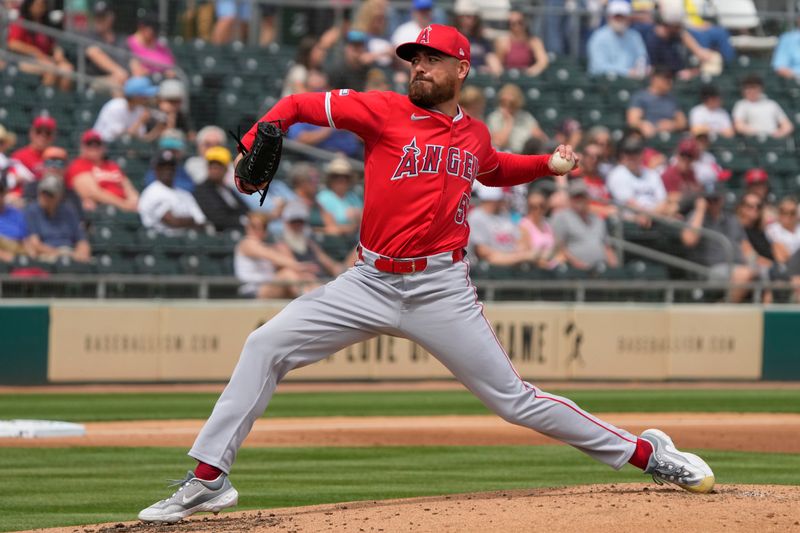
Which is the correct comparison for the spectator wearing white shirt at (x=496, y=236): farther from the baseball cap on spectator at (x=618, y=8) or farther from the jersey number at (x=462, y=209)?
the jersey number at (x=462, y=209)

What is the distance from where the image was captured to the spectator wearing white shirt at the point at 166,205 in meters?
12.8

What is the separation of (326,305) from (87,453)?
3.79 meters

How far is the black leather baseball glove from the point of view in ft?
16.7

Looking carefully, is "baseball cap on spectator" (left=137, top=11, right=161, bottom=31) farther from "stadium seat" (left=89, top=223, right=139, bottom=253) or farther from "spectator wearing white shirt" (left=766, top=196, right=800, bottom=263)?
"spectator wearing white shirt" (left=766, top=196, right=800, bottom=263)

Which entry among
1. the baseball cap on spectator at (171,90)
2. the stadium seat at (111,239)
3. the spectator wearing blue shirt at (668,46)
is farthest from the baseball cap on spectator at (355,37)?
the spectator wearing blue shirt at (668,46)

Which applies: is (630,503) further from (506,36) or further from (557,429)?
(506,36)

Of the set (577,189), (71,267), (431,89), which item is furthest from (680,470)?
(577,189)

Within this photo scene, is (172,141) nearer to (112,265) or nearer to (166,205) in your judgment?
(166,205)

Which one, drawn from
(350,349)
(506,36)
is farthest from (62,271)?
(506,36)

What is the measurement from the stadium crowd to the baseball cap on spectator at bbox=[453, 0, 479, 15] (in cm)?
2

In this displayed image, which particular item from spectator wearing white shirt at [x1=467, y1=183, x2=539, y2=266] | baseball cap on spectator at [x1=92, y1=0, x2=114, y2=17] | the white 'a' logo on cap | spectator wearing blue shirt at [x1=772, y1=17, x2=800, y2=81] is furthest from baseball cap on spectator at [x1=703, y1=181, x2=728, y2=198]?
the white 'a' logo on cap

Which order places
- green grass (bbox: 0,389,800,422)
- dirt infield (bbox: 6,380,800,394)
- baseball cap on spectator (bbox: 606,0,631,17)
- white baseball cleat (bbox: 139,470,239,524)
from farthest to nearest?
1. baseball cap on spectator (bbox: 606,0,631,17)
2. dirt infield (bbox: 6,380,800,394)
3. green grass (bbox: 0,389,800,422)
4. white baseball cleat (bbox: 139,470,239,524)

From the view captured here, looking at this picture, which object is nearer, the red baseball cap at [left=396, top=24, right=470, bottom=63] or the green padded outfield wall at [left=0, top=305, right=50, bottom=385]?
the red baseball cap at [left=396, top=24, right=470, bottom=63]

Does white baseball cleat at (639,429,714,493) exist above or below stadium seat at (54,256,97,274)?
below
